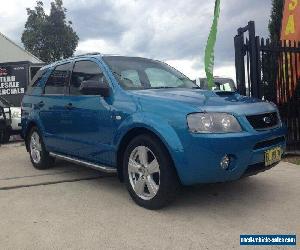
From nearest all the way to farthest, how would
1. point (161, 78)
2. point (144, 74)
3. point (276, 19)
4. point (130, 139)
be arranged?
1. point (130, 139)
2. point (144, 74)
3. point (161, 78)
4. point (276, 19)

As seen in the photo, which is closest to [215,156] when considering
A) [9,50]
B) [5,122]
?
[5,122]

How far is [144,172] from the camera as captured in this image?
15.1ft

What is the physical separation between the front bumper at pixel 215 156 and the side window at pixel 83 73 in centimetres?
182

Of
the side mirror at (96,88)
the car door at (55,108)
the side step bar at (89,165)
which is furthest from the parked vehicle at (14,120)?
the side mirror at (96,88)

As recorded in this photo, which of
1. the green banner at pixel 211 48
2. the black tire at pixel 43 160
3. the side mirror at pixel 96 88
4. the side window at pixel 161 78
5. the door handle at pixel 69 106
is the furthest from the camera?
the green banner at pixel 211 48

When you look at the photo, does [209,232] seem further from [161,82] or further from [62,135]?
[62,135]

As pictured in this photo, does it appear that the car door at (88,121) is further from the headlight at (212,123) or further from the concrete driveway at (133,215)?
the headlight at (212,123)

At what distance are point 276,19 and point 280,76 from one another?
259cm

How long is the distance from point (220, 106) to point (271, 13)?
6.54m

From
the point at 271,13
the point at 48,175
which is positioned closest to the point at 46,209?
the point at 48,175

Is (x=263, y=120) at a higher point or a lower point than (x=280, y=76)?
lower

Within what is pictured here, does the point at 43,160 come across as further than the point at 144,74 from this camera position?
Yes

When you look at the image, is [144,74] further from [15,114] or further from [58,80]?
[15,114]

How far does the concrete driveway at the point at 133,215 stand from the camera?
372cm
